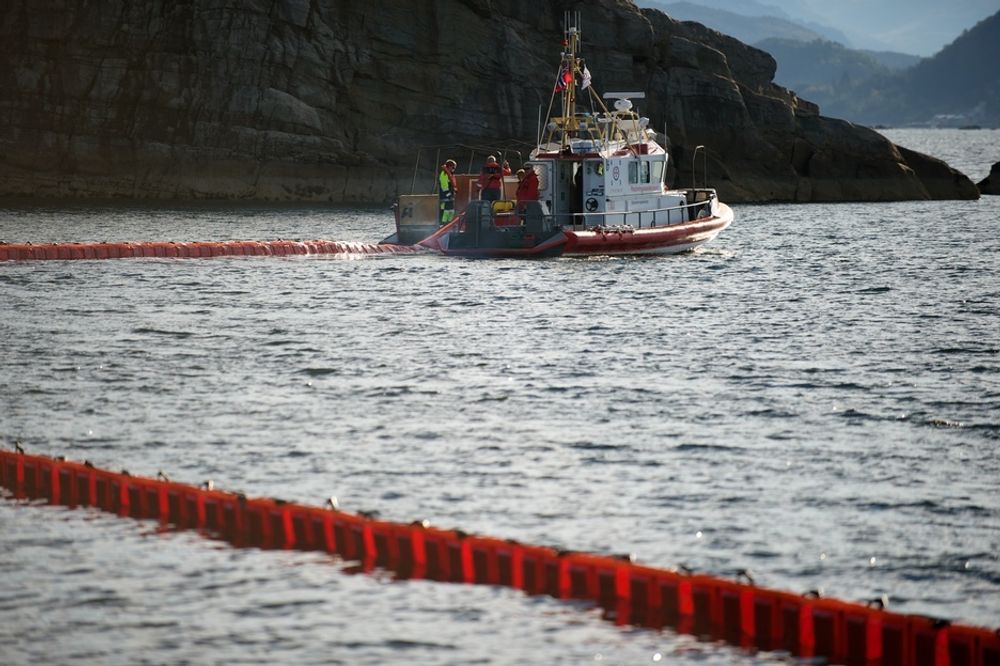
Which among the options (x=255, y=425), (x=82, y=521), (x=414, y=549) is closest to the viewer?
(x=414, y=549)

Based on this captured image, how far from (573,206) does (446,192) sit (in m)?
3.73

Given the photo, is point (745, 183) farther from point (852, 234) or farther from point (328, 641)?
point (328, 641)

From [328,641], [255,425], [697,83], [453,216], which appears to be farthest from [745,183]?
[328,641]

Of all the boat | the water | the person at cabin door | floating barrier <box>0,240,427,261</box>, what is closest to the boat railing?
the boat

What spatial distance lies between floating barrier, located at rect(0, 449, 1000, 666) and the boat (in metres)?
27.6

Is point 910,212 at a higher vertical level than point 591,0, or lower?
lower

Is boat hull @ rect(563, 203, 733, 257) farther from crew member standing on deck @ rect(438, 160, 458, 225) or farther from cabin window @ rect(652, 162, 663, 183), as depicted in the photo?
crew member standing on deck @ rect(438, 160, 458, 225)

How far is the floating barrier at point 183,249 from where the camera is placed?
43.7 meters

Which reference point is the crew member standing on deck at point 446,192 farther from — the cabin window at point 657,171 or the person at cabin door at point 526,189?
the cabin window at point 657,171

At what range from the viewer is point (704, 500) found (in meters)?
16.2

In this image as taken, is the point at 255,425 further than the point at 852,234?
No

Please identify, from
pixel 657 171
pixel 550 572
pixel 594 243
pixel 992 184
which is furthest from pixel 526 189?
pixel 992 184

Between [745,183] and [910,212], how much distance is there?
11.7m

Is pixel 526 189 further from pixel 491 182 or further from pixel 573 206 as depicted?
pixel 573 206
